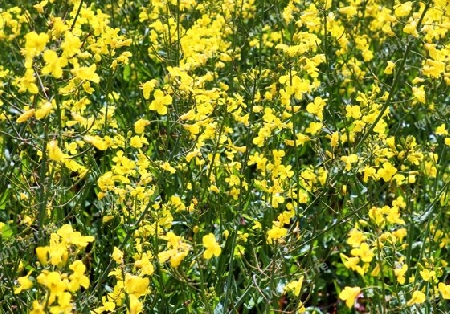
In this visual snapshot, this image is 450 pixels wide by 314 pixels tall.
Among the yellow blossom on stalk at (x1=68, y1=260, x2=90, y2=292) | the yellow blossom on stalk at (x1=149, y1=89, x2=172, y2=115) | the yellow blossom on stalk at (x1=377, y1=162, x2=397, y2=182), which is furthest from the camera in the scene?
the yellow blossom on stalk at (x1=377, y1=162, x2=397, y2=182)

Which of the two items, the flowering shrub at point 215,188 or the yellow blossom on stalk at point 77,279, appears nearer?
the yellow blossom on stalk at point 77,279

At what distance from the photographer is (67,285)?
92.6 inches

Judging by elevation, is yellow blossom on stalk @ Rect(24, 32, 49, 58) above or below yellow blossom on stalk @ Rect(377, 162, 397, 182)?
above

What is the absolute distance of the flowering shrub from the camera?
2.80 m

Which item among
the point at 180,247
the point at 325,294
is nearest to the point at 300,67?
Result: the point at 325,294

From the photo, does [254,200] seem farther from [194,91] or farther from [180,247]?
→ [180,247]

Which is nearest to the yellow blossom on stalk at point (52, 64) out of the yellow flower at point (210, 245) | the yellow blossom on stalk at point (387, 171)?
the yellow flower at point (210, 245)

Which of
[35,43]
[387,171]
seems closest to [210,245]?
[35,43]

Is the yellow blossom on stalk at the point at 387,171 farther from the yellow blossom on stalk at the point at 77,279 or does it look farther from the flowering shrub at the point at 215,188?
the yellow blossom on stalk at the point at 77,279

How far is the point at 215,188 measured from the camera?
3951 mm

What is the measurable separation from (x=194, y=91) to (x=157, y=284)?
3.84 ft

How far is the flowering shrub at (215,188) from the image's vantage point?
280 centimetres

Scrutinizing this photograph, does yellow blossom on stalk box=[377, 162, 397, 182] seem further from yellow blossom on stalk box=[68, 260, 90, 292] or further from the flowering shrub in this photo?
yellow blossom on stalk box=[68, 260, 90, 292]

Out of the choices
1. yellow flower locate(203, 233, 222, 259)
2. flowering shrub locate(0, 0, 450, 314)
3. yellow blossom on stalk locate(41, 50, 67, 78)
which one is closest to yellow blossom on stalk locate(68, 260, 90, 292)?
flowering shrub locate(0, 0, 450, 314)
